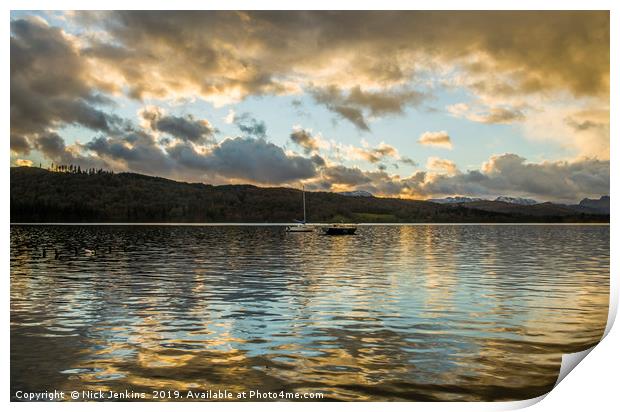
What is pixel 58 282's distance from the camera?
3206cm

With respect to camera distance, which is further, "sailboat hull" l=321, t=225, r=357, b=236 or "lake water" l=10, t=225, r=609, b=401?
"sailboat hull" l=321, t=225, r=357, b=236

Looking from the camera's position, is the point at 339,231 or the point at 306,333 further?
A: the point at 339,231

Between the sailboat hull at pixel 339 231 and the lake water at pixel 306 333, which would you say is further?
the sailboat hull at pixel 339 231

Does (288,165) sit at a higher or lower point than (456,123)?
lower

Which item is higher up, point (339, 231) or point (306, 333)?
point (306, 333)

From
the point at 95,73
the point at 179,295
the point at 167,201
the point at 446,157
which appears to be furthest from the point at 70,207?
the point at 179,295
